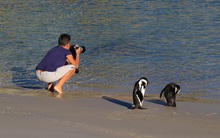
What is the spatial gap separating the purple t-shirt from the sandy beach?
626 mm

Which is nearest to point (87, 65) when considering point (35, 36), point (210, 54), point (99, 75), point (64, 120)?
point (99, 75)

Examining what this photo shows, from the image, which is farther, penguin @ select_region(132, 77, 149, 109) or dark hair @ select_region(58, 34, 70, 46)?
dark hair @ select_region(58, 34, 70, 46)

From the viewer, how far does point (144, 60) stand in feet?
43.3

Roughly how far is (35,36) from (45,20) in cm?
317

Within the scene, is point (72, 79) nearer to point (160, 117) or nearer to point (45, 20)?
point (160, 117)

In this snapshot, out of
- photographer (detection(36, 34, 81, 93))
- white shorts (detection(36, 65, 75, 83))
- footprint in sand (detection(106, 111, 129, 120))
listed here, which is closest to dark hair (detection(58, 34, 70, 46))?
photographer (detection(36, 34, 81, 93))

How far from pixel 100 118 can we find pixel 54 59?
95.0 inches

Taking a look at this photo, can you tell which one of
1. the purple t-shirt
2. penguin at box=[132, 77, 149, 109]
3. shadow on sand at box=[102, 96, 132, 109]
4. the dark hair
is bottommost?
shadow on sand at box=[102, 96, 132, 109]

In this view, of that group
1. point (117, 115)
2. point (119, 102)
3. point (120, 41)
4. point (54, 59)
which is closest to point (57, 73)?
point (54, 59)

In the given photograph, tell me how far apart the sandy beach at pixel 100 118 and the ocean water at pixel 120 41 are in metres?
1.44

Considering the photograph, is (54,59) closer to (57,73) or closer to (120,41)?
(57,73)

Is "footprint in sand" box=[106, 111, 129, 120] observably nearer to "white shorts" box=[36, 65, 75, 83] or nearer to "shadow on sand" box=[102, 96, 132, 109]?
"shadow on sand" box=[102, 96, 132, 109]

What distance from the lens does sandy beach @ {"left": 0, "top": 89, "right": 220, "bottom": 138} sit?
6691 mm

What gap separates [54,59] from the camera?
970 cm
